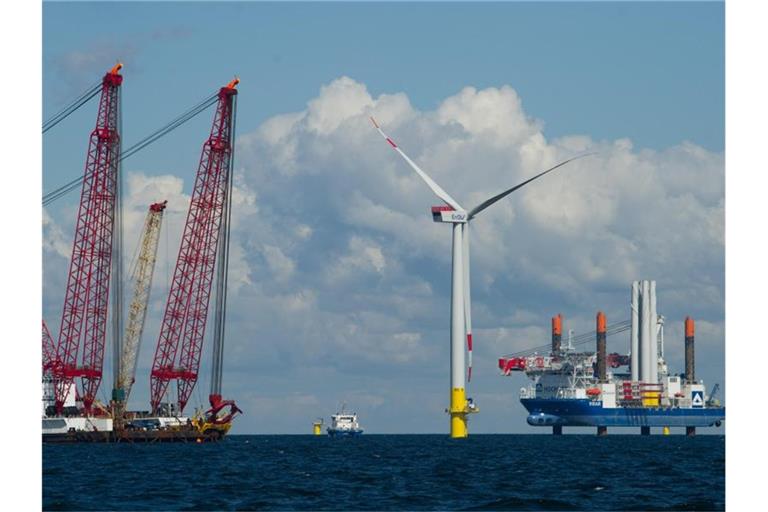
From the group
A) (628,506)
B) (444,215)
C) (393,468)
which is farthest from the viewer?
(444,215)

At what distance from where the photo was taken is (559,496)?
299 feet

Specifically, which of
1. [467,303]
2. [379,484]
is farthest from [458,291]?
[379,484]

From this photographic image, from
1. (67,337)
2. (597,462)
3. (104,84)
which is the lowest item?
(597,462)

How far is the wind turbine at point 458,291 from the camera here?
181500 millimetres

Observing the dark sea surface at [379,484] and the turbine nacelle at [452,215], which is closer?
the dark sea surface at [379,484]

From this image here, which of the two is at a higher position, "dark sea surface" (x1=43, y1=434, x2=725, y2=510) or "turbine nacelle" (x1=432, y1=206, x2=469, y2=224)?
"turbine nacelle" (x1=432, y1=206, x2=469, y2=224)

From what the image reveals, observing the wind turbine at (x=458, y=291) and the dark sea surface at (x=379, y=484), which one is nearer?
the dark sea surface at (x=379, y=484)

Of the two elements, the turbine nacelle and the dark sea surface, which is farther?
the turbine nacelle

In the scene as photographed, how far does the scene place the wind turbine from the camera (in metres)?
182

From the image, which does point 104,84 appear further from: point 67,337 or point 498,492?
point 498,492

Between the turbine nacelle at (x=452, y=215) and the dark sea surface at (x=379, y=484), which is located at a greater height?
the turbine nacelle at (x=452, y=215)
